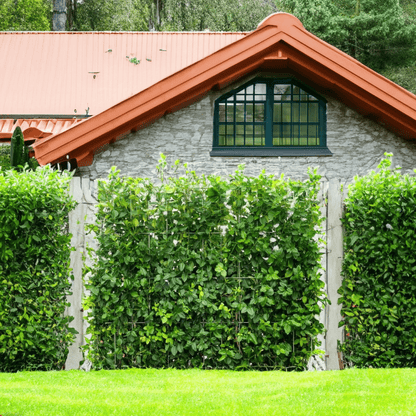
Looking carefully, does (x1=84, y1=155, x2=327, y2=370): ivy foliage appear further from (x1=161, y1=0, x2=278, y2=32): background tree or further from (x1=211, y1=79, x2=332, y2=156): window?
(x1=161, y1=0, x2=278, y2=32): background tree

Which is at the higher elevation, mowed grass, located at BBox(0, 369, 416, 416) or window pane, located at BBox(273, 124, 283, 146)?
window pane, located at BBox(273, 124, 283, 146)

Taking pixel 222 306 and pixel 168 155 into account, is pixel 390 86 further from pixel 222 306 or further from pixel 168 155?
pixel 222 306

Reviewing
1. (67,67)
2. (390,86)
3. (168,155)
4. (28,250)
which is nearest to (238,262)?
(28,250)

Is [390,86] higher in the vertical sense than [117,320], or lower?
higher

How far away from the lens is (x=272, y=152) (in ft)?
32.2

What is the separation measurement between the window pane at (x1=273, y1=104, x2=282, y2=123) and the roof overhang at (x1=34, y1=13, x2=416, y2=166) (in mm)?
841

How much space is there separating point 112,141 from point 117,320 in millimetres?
5044

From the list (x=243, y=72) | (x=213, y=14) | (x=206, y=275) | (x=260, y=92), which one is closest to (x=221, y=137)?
(x=260, y=92)

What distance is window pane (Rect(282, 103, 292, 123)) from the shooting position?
1010 cm

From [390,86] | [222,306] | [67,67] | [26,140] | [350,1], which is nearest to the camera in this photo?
[222,306]

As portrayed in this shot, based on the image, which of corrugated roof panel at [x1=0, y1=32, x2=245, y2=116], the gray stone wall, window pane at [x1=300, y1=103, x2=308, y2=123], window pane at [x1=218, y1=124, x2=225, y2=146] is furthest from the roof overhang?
corrugated roof panel at [x1=0, y1=32, x2=245, y2=116]

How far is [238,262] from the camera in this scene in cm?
525

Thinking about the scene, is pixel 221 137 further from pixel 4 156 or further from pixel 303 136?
pixel 4 156

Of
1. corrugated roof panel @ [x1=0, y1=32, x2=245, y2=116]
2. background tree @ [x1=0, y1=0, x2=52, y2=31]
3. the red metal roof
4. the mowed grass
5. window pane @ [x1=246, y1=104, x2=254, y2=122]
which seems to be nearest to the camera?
the mowed grass
